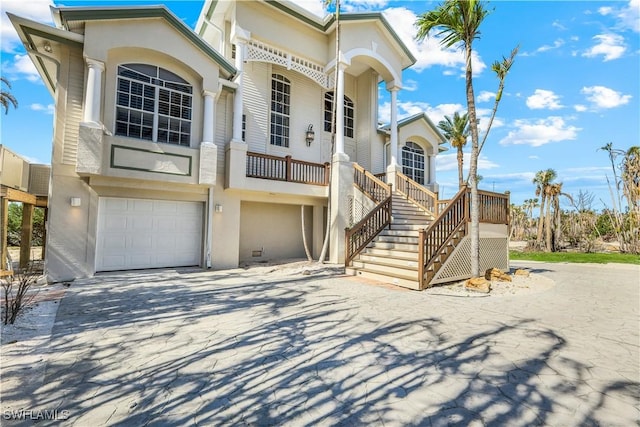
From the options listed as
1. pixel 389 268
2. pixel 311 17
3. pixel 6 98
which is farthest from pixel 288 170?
pixel 6 98

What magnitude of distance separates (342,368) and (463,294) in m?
4.58

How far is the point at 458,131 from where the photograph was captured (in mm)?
22938

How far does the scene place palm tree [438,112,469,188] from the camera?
22625mm

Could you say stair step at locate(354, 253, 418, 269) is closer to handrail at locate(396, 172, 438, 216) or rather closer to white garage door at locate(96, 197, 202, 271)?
handrail at locate(396, 172, 438, 216)

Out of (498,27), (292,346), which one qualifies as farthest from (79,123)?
(498,27)

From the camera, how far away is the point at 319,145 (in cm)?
1338

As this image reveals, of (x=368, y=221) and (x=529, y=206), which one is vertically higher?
(x=529, y=206)

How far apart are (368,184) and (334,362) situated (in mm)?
9075

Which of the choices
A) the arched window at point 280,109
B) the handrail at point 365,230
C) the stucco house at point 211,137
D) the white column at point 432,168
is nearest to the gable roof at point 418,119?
the stucco house at point 211,137

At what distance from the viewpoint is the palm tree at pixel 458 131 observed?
2262cm

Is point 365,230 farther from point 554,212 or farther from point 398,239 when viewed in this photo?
point 554,212

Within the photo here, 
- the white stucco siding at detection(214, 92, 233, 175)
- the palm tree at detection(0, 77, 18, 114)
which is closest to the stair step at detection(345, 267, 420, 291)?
the white stucco siding at detection(214, 92, 233, 175)

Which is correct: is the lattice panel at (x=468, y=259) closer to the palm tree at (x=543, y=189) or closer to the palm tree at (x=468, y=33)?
the palm tree at (x=468, y=33)

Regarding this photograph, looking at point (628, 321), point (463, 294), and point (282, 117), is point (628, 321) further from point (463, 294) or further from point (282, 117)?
point (282, 117)
